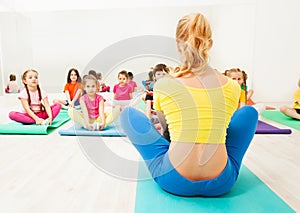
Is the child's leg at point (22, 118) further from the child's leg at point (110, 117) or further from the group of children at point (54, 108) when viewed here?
the child's leg at point (110, 117)

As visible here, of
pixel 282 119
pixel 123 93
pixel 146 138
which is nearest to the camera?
pixel 146 138

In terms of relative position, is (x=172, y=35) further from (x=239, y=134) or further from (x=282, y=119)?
(x=239, y=134)

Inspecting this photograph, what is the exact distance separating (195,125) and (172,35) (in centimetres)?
434

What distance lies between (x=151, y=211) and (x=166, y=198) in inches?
5.4

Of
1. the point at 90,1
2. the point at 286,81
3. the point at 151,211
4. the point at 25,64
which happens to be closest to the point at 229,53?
the point at 286,81

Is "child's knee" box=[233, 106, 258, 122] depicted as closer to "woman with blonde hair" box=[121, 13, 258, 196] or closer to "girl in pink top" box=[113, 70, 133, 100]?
"woman with blonde hair" box=[121, 13, 258, 196]

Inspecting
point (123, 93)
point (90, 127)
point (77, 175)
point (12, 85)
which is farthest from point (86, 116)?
point (12, 85)

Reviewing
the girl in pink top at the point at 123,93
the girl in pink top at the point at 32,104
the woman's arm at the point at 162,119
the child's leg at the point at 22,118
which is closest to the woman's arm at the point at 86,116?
the girl in pink top at the point at 32,104

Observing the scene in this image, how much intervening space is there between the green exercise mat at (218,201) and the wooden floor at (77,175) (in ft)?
0.15

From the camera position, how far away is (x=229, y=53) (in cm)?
498

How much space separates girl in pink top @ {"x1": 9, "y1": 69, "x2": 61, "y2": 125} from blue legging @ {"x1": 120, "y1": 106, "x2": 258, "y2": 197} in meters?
1.69

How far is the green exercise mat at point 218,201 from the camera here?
1162mm

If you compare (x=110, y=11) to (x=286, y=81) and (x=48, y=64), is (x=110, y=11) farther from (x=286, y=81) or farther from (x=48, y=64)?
(x=286, y=81)

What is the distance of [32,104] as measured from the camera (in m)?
2.86
